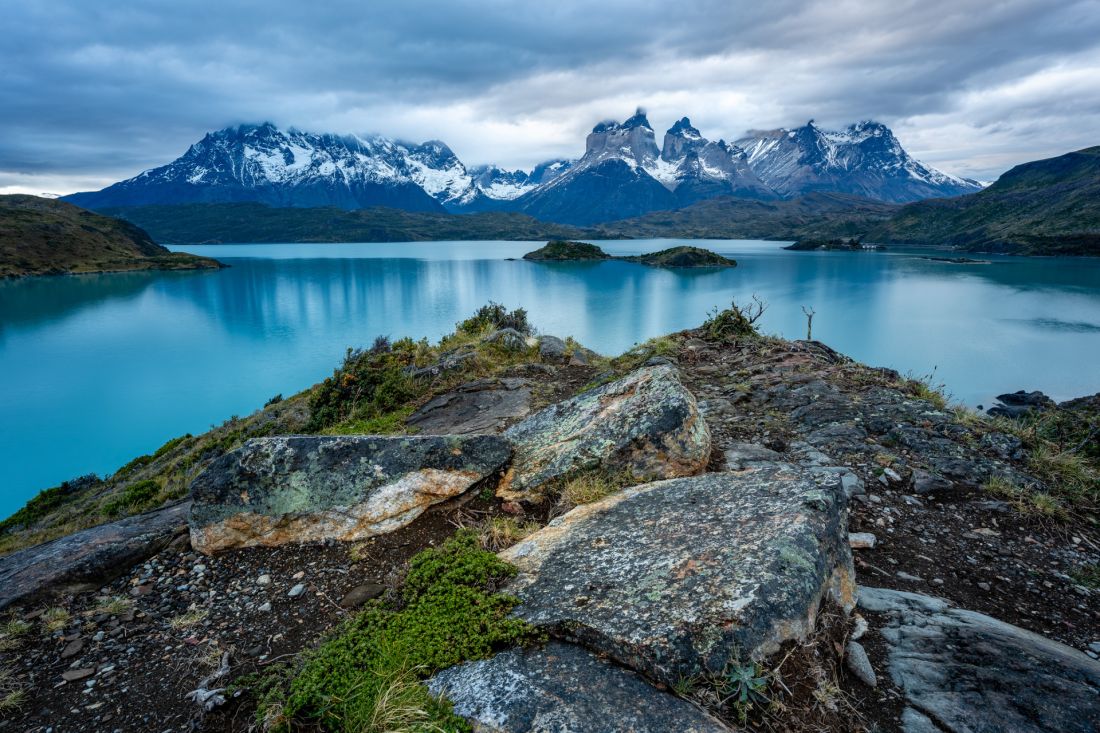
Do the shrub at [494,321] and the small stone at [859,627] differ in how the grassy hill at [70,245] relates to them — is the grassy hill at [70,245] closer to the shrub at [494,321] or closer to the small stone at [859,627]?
the shrub at [494,321]

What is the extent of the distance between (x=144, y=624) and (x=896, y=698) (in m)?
6.13

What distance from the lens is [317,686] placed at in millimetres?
3459

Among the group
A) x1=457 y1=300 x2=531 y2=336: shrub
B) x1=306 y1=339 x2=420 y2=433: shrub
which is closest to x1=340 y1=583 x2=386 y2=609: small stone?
x1=306 y1=339 x2=420 y2=433: shrub

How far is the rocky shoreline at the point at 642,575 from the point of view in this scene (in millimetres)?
3238

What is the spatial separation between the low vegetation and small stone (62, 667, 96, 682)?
56.9 inches

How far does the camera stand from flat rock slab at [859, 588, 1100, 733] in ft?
9.84

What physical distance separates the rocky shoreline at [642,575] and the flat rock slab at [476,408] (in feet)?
6.03

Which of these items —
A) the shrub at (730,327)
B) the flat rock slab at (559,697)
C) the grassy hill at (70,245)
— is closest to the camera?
the flat rock slab at (559,697)

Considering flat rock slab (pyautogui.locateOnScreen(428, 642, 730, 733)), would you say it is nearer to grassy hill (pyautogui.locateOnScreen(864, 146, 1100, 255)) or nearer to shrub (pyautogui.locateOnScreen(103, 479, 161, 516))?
shrub (pyautogui.locateOnScreen(103, 479, 161, 516))

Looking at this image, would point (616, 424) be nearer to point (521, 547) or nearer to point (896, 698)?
point (521, 547)

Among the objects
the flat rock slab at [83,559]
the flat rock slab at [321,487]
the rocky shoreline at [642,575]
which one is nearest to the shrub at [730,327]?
the rocky shoreline at [642,575]

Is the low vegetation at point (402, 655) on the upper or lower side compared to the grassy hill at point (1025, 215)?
lower

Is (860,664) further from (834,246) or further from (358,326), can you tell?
(834,246)

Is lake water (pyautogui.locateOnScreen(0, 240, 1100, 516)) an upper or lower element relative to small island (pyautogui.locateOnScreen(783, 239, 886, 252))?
lower
